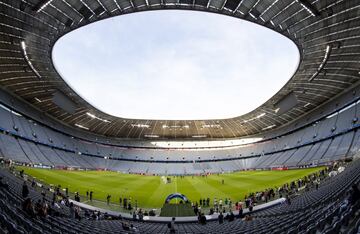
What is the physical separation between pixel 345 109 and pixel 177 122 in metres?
41.6

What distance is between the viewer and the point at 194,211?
28734mm

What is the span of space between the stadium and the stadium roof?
0.61ft

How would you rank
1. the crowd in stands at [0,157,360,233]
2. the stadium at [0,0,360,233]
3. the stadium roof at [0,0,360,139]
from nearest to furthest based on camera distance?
1. the crowd in stands at [0,157,360,233]
2. the stadium at [0,0,360,233]
3. the stadium roof at [0,0,360,139]

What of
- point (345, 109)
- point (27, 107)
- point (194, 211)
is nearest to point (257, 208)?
point (194, 211)

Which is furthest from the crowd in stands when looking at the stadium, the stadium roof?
the stadium roof

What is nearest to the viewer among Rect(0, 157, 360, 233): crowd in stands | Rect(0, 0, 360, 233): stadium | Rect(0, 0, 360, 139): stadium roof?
Rect(0, 157, 360, 233): crowd in stands

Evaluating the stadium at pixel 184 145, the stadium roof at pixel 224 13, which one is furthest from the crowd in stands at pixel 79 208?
the stadium roof at pixel 224 13

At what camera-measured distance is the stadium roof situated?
1192 inches

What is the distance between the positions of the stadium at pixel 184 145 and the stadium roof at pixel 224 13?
0.61 ft

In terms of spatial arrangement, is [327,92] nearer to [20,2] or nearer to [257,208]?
[257,208]

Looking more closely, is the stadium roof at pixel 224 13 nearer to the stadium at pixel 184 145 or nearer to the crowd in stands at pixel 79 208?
the stadium at pixel 184 145

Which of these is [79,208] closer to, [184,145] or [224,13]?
[224,13]

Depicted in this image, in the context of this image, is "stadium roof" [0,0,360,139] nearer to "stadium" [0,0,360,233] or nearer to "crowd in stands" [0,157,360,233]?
"stadium" [0,0,360,233]

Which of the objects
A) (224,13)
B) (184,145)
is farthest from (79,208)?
(184,145)
